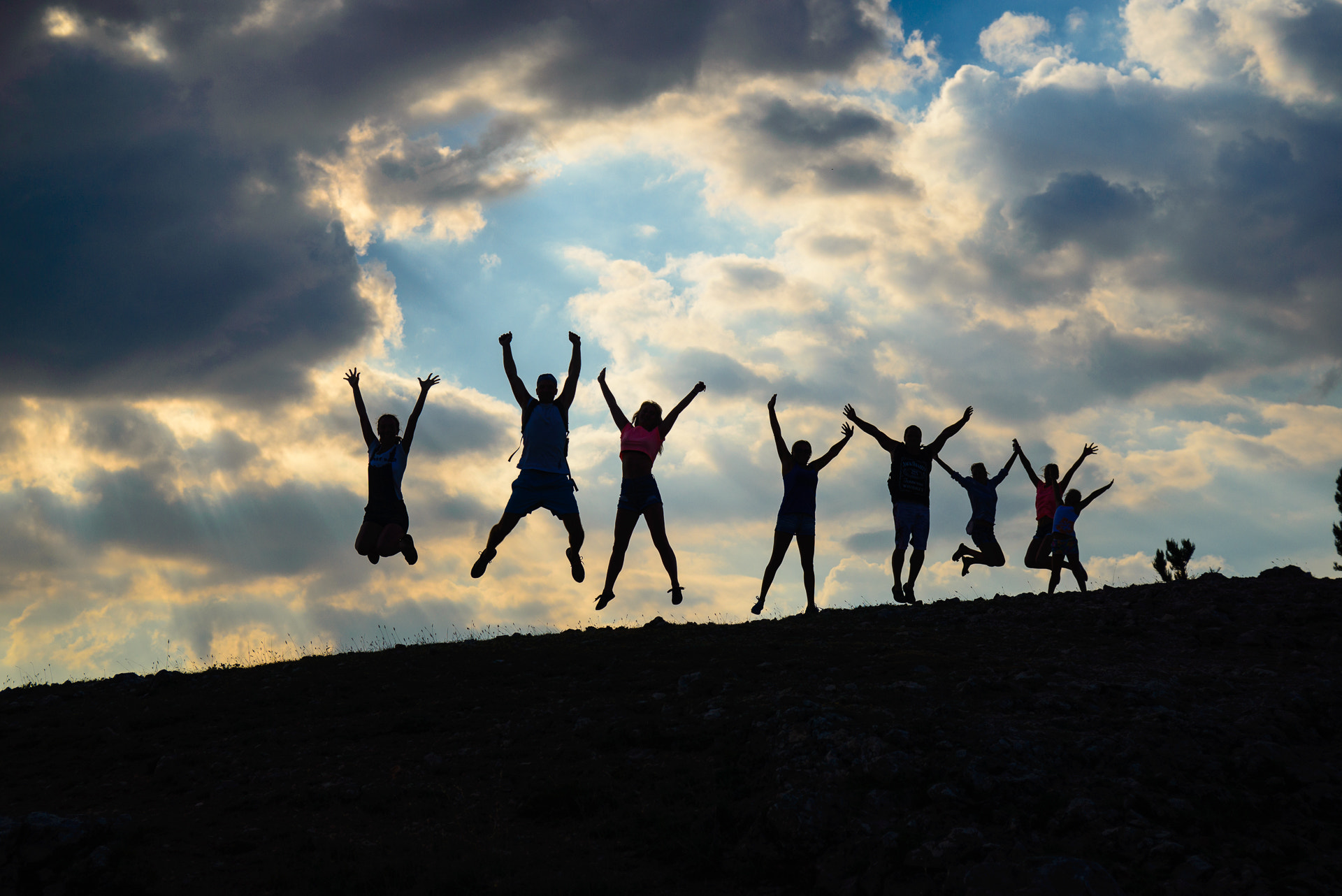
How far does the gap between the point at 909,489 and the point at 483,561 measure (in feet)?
22.6

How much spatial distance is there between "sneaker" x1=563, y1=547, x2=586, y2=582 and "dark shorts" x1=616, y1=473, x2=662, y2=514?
0.98 meters

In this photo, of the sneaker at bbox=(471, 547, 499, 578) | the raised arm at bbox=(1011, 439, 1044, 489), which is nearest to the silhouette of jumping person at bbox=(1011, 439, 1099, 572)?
the raised arm at bbox=(1011, 439, 1044, 489)

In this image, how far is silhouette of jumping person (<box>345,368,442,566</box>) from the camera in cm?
1440

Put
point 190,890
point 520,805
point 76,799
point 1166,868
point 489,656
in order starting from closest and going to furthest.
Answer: point 1166,868
point 190,890
point 520,805
point 76,799
point 489,656

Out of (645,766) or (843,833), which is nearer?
(843,833)

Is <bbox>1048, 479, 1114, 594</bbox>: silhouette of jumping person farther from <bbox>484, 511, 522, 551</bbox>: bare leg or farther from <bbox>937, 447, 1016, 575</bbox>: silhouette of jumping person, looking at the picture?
<bbox>484, 511, 522, 551</bbox>: bare leg

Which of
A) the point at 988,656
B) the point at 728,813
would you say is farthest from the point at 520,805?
the point at 988,656

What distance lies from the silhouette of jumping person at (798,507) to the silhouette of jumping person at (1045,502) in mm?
5301

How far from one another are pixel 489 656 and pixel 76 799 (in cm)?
478

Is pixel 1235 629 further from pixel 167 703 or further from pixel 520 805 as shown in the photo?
pixel 167 703

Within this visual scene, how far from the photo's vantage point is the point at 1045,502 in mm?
17484

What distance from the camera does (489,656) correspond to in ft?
39.0

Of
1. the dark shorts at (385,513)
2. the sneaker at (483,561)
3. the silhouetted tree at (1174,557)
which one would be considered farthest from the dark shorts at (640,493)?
the silhouetted tree at (1174,557)

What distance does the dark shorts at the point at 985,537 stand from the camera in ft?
56.8
